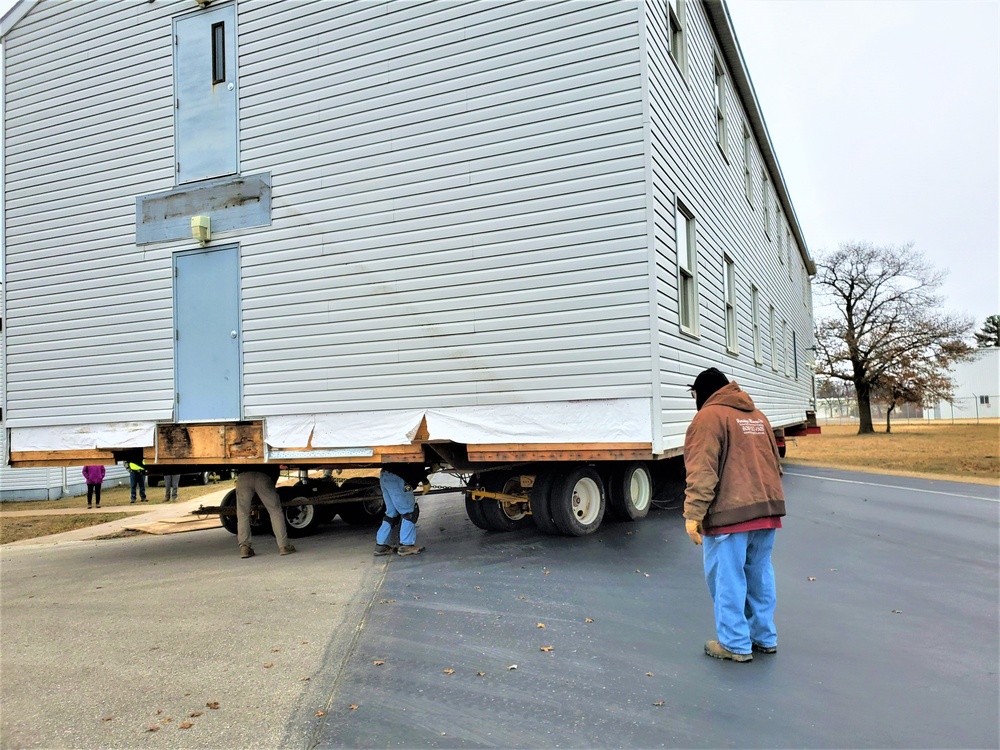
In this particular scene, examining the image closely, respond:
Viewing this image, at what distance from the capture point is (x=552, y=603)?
19.9ft

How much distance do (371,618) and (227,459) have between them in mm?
4262

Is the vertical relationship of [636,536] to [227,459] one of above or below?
below

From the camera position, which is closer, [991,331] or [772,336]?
[772,336]

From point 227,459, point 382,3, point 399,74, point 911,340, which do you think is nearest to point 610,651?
point 227,459

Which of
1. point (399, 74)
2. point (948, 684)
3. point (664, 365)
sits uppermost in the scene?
point (399, 74)

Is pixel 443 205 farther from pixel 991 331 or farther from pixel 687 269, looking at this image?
pixel 991 331

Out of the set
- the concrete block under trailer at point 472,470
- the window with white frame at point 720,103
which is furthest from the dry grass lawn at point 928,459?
the concrete block under trailer at point 472,470

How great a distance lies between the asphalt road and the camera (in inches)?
151

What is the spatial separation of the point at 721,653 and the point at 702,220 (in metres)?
7.32

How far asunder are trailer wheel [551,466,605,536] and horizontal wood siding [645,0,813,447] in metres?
1.17

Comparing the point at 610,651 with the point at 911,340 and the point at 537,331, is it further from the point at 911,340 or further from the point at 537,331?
the point at 911,340

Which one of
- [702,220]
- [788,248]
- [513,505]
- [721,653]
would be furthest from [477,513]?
[788,248]

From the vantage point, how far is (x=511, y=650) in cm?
498

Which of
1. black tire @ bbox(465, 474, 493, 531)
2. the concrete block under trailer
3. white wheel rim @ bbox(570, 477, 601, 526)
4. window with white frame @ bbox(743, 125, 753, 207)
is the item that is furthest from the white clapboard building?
window with white frame @ bbox(743, 125, 753, 207)
